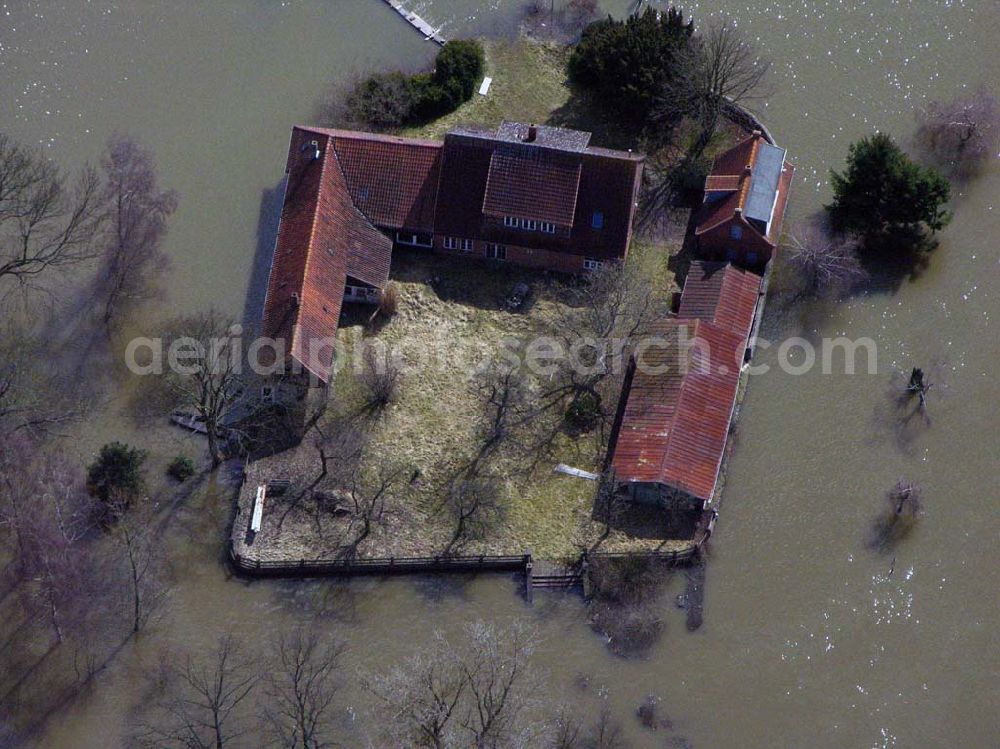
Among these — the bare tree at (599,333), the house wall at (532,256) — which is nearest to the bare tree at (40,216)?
the house wall at (532,256)

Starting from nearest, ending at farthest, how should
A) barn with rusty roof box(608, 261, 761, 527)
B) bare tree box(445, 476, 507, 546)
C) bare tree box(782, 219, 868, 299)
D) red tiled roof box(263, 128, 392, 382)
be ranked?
1. bare tree box(445, 476, 507, 546)
2. barn with rusty roof box(608, 261, 761, 527)
3. red tiled roof box(263, 128, 392, 382)
4. bare tree box(782, 219, 868, 299)

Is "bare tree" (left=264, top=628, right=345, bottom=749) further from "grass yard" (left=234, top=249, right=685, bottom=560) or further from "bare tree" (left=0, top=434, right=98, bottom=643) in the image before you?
"bare tree" (left=0, top=434, right=98, bottom=643)

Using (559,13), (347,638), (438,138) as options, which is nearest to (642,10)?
(559,13)

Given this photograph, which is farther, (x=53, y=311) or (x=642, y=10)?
(x=642, y=10)

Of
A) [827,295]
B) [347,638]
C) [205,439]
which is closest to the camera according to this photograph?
[347,638]

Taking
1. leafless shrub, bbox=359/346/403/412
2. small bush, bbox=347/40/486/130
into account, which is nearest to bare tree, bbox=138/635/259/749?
leafless shrub, bbox=359/346/403/412

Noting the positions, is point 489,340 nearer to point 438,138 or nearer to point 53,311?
point 438,138
